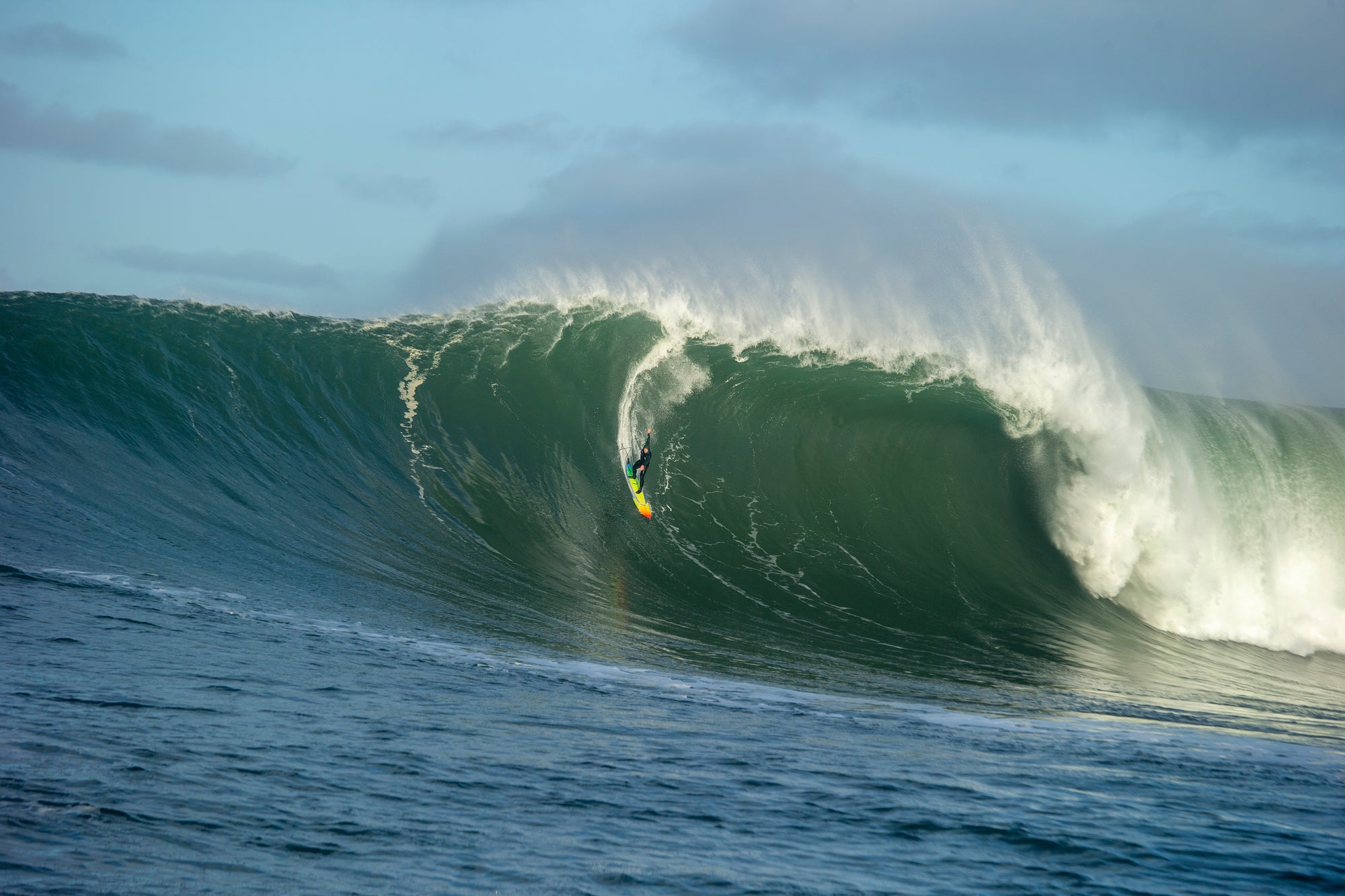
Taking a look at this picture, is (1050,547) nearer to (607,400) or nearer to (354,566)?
(607,400)

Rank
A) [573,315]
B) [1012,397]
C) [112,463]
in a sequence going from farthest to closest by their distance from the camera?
[573,315], [1012,397], [112,463]

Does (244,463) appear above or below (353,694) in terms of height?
above

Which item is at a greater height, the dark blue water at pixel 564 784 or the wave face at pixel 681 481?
the wave face at pixel 681 481

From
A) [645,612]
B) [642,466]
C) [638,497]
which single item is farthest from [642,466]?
[645,612]

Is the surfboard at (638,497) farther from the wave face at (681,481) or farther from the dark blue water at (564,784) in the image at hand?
the dark blue water at (564,784)

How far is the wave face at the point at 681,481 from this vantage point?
945 centimetres

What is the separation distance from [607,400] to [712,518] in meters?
3.43

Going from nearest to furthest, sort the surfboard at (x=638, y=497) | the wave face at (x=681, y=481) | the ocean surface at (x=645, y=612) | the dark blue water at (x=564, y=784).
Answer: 1. the dark blue water at (x=564, y=784)
2. the ocean surface at (x=645, y=612)
3. the wave face at (x=681, y=481)
4. the surfboard at (x=638, y=497)

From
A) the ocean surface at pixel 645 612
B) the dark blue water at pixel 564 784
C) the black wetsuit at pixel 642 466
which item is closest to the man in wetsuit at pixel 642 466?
the black wetsuit at pixel 642 466

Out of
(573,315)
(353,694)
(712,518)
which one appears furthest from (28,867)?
(573,315)

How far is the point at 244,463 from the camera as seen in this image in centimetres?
1193

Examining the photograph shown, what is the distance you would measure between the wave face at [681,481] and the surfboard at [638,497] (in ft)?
0.52

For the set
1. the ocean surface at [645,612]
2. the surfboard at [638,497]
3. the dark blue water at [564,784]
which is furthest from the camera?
the surfboard at [638,497]

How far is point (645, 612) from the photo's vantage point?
929cm
